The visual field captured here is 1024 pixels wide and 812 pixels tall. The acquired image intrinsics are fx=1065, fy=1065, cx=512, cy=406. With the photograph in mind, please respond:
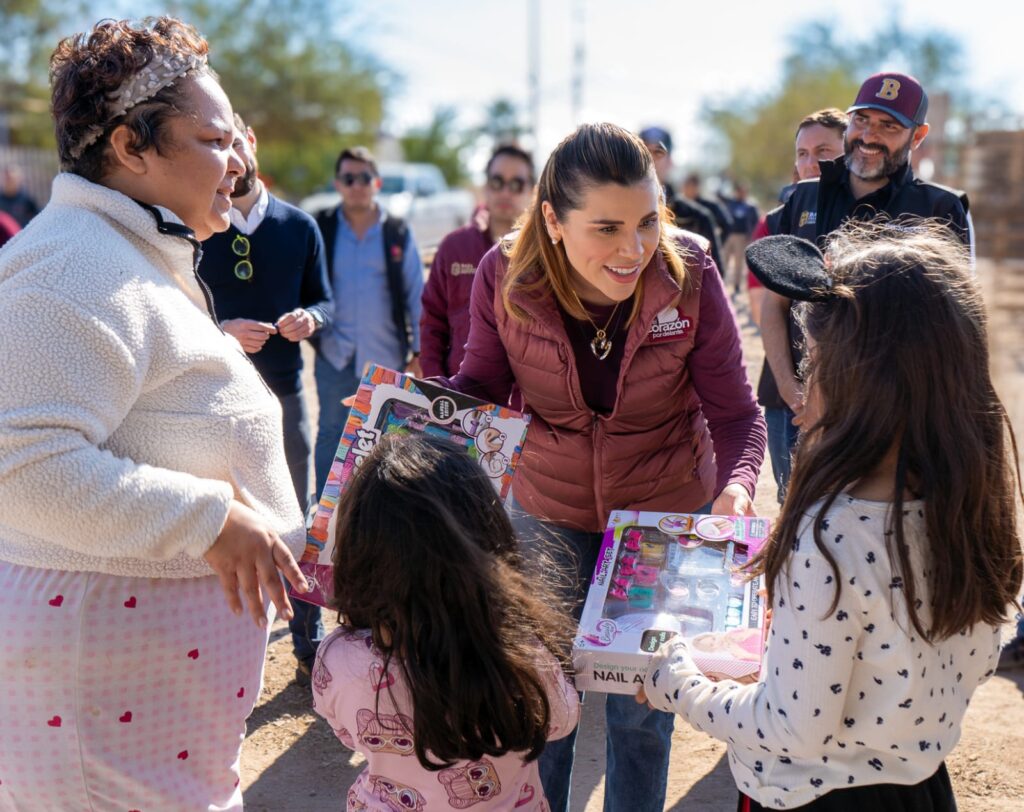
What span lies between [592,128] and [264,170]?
35474mm

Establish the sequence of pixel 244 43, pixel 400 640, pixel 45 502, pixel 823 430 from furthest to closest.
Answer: pixel 244 43 < pixel 400 640 < pixel 823 430 < pixel 45 502

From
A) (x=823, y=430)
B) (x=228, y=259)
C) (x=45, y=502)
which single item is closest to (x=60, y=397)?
(x=45, y=502)

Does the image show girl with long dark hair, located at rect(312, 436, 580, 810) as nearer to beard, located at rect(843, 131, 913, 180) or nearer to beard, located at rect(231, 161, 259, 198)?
beard, located at rect(231, 161, 259, 198)

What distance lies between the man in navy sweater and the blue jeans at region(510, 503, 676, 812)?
5.44 ft

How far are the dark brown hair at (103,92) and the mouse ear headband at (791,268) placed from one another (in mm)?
1121

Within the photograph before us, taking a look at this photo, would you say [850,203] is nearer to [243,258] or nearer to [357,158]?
[243,258]

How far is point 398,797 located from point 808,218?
2823mm

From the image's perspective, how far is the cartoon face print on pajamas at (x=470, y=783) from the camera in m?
2.06

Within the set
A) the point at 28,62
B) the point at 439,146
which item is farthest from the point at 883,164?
the point at 439,146

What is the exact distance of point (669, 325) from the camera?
265cm

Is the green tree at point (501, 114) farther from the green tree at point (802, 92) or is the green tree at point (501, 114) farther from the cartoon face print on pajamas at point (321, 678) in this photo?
the cartoon face print on pajamas at point (321, 678)

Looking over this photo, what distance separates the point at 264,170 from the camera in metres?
36.2

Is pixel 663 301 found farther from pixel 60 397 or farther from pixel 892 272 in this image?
pixel 60 397

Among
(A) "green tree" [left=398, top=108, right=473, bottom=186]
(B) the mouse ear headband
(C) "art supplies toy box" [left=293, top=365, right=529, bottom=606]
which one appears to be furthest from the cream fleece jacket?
(A) "green tree" [left=398, top=108, right=473, bottom=186]
